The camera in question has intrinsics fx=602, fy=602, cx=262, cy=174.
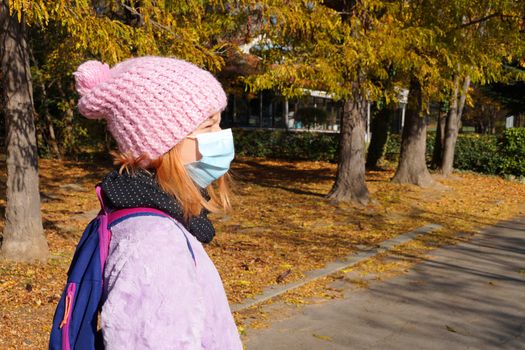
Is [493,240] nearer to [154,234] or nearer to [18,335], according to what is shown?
[18,335]

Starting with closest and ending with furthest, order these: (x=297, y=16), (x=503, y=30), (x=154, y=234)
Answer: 1. (x=154, y=234)
2. (x=297, y=16)
3. (x=503, y=30)

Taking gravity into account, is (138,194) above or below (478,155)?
above

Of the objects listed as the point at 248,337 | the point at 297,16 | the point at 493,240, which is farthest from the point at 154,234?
the point at 493,240

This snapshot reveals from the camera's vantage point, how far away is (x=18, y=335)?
468cm

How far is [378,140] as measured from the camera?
19125 millimetres

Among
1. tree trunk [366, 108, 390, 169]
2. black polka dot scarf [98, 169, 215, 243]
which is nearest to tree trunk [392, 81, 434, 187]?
tree trunk [366, 108, 390, 169]

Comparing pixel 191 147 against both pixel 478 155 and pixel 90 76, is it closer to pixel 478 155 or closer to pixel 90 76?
pixel 90 76

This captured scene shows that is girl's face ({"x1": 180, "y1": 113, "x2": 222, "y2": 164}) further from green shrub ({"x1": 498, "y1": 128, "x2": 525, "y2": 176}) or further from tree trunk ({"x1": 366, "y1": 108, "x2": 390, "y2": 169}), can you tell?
green shrub ({"x1": 498, "y1": 128, "x2": 525, "y2": 176})

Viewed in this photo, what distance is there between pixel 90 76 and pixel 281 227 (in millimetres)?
8008

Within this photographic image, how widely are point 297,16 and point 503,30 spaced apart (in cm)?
557

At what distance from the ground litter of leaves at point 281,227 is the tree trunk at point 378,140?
1.31m

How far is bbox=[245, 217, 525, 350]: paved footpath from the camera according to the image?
5.02 m

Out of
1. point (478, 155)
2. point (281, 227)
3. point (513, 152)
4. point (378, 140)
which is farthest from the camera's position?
point (378, 140)

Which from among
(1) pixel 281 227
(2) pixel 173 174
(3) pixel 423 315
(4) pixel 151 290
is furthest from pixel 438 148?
(4) pixel 151 290
